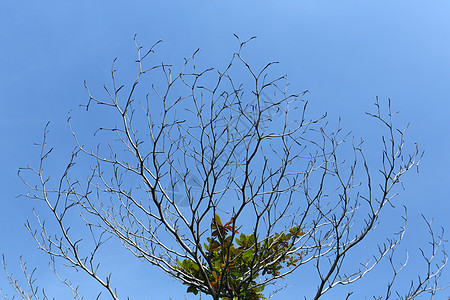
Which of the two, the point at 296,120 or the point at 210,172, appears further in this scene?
the point at 296,120

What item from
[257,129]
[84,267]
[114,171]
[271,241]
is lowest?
[84,267]

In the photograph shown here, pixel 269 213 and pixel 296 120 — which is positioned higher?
pixel 296 120

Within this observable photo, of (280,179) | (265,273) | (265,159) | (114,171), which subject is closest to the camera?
(265,159)

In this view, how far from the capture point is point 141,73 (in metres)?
3.55

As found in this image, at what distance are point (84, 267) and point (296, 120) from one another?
2.68m

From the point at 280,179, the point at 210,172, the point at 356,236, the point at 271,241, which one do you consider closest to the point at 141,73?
the point at 210,172

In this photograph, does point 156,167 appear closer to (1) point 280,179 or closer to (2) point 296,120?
(1) point 280,179

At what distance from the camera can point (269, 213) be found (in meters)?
3.55

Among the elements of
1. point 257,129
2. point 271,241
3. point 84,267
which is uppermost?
point 257,129

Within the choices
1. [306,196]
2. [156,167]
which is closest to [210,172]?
[156,167]

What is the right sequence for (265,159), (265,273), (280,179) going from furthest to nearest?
(265,273), (280,179), (265,159)

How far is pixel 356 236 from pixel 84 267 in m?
2.89

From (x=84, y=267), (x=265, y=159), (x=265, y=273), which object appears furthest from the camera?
(x=265, y=273)

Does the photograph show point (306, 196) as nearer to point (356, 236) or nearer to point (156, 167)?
point (356, 236)
